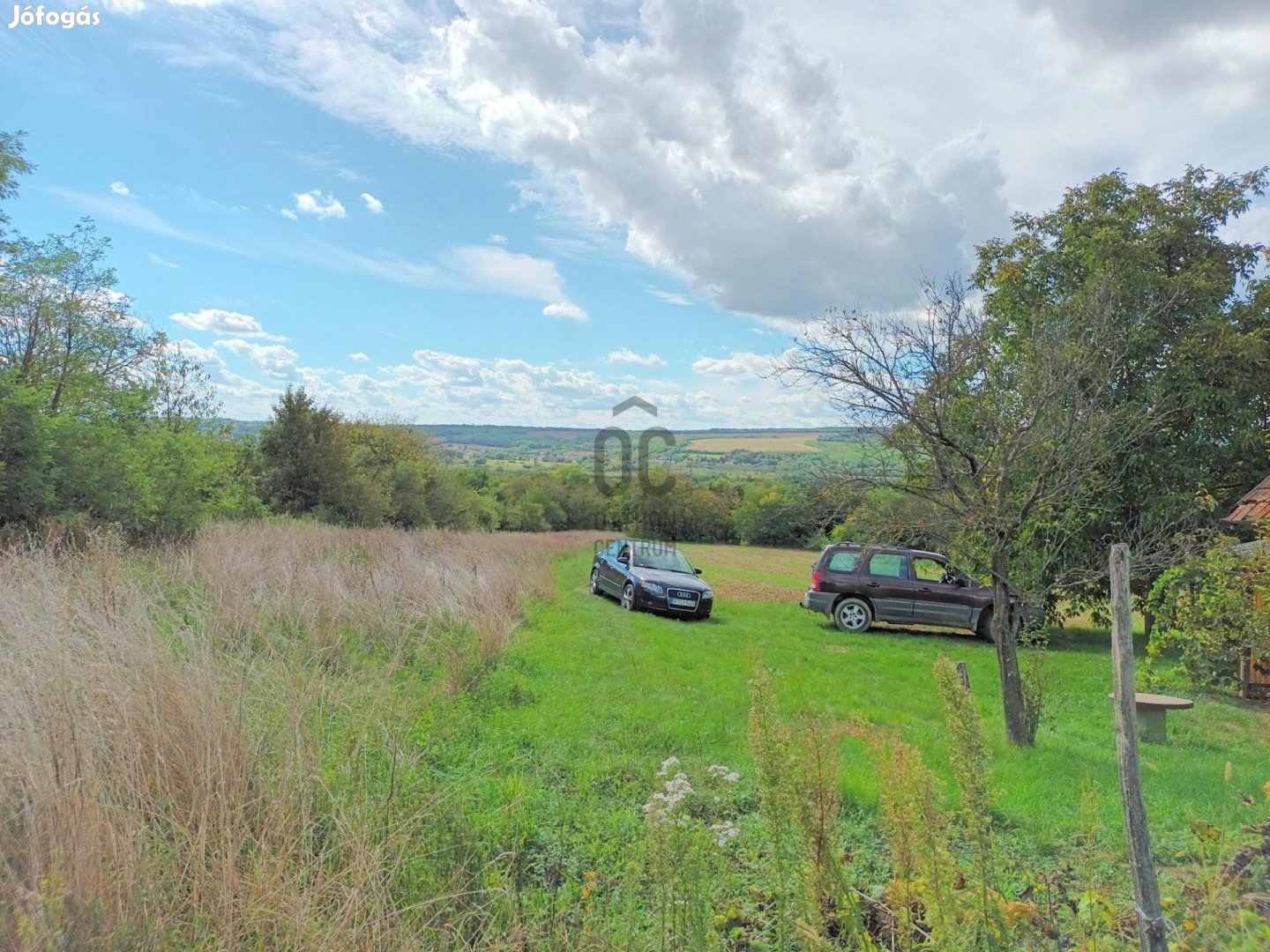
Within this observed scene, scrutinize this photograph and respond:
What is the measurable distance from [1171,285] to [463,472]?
4689cm

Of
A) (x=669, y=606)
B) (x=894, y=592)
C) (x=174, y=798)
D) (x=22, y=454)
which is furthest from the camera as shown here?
(x=669, y=606)

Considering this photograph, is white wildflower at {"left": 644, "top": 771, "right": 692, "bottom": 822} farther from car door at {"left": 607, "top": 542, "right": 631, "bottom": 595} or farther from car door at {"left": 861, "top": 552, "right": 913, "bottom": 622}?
car door at {"left": 607, "top": 542, "right": 631, "bottom": 595}

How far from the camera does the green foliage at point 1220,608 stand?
650 cm

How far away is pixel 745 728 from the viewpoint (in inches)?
247

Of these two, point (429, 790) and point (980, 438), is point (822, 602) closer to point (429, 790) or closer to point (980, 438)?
point (980, 438)

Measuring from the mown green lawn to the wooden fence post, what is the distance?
0.65 m

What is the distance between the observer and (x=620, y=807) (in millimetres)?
4289

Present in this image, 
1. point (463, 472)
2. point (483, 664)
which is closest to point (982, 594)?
point (483, 664)

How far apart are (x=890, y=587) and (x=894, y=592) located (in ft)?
0.46

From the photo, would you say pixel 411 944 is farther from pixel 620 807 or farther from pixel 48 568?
pixel 48 568

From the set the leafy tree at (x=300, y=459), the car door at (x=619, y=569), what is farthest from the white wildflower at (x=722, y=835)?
the leafy tree at (x=300, y=459)

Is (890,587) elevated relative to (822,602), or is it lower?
elevated

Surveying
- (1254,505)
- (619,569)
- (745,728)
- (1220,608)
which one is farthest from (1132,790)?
(619,569)

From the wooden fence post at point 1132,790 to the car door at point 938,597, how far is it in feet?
41.7
